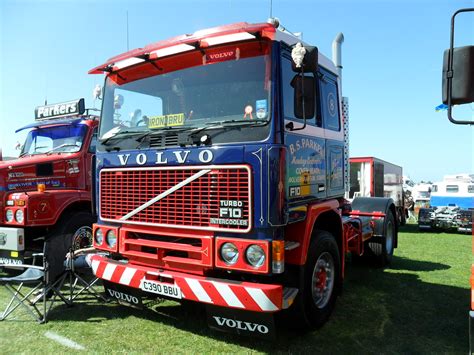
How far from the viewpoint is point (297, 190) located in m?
3.64

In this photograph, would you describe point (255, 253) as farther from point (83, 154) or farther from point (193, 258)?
point (83, 154)

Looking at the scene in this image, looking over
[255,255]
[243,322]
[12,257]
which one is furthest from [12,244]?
[255,255]

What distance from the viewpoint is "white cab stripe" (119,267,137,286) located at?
3725 mm

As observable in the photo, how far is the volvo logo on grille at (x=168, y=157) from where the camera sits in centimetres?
340

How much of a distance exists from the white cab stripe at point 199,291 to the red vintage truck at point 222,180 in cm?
1

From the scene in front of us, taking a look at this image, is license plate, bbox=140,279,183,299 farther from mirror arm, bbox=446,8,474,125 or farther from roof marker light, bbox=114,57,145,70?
mirror arm, bbox=446,8,474,125

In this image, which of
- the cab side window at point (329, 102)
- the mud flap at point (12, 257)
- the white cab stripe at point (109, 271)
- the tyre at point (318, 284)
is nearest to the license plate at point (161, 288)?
the white cab stripe at point (109, 271)

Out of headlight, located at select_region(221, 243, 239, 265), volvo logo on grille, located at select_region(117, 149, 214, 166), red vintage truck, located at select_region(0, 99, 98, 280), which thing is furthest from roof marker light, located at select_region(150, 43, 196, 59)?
red vintage truck, located at select_region(0, 99, 98, 280)

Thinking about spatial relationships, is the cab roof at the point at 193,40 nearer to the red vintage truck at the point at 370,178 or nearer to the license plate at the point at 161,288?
the license plate at the point at 161,288

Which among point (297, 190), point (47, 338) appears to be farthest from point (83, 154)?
point (297, 190)

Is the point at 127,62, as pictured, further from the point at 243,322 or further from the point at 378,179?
the point at 378,179

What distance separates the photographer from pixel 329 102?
4582 mm

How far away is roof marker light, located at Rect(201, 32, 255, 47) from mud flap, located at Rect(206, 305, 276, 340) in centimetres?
239

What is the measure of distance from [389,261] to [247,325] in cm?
507
